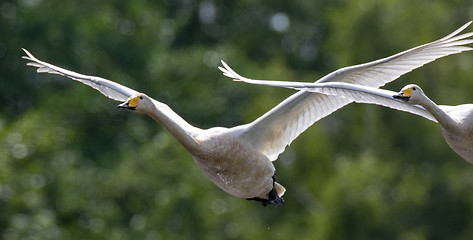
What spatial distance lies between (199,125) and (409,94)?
22205 millimetres

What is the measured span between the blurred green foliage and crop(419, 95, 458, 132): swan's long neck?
14.2 m

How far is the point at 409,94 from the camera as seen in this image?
15375 mm

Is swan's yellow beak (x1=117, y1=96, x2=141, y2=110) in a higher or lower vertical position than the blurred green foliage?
lower

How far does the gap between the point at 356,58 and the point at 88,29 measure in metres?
8.06

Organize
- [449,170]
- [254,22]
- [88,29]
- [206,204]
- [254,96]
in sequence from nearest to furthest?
1. [206,204]
2. [449,170]
3. [254,96]
4. [88,29]
5. [254,22]

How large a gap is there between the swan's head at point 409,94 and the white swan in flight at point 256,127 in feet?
2.41

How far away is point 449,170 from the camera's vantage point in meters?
34.4

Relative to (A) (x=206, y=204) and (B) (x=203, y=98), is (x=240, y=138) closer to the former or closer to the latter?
(A) (x=206, y=204)

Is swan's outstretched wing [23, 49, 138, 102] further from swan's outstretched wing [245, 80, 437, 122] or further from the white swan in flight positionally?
swan's outstretched wing [245, 80, 437, 122]

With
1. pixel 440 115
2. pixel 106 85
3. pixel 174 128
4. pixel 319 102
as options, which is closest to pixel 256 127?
pixel 319 102

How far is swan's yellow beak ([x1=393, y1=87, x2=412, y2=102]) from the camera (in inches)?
599

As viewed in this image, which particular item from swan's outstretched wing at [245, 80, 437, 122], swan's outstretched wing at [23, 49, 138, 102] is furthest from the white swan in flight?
swan's outstretched wing at [245, 80, 437, 122]

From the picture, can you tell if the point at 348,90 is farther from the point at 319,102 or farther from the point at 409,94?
the point at 319,102

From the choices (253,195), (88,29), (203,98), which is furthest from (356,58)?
(253,195)
